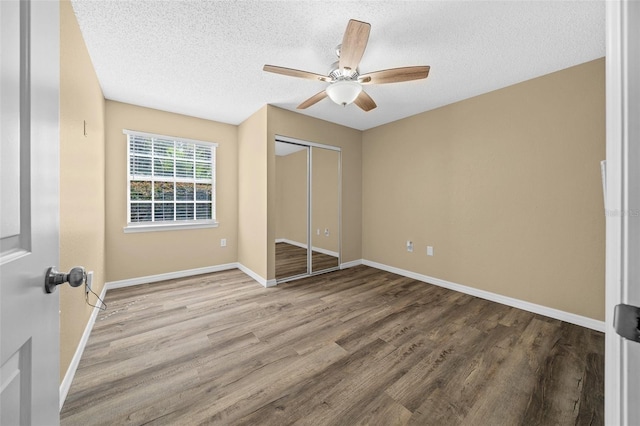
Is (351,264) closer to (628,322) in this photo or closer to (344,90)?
(344,90)

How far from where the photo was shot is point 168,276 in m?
3.51

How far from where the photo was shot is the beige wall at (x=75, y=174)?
1498 millimetres

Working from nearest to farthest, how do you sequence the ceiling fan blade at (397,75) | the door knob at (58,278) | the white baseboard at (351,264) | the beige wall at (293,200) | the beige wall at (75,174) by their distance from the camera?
the door knob at (58,278), the beige wall at (75,174), the ceiling fan blade at (397,75), the beige wall at (293,200), the white baseboard at (351,264)

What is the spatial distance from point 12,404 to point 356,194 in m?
4.14

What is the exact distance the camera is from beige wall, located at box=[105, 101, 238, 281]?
313 centimetres

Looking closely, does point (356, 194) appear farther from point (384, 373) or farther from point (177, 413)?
point (177, 413)

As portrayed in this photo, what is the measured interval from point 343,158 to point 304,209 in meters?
1.14

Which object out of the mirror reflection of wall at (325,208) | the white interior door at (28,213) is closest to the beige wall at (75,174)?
the white interior door at (28,213)

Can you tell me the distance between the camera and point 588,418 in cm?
133

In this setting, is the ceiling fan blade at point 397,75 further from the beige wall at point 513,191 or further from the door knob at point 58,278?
the door knob at point 58,278

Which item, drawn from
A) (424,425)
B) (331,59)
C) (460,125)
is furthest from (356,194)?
(424,425)

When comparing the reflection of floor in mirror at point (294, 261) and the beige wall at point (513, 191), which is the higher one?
the beige wall at point (513, 191)

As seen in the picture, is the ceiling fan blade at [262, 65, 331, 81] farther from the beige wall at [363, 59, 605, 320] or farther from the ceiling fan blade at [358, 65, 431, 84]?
the beige wall at [363, 59, 605, 320]

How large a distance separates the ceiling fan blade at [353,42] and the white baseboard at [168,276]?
3.41 metres
